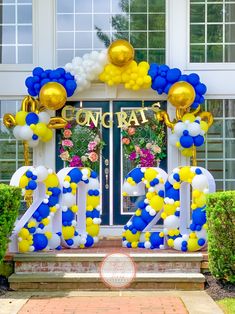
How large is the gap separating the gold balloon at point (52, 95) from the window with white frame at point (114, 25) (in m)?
1.08

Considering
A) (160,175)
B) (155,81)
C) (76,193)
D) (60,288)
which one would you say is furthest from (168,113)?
(60,288)

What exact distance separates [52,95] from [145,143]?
1783mm

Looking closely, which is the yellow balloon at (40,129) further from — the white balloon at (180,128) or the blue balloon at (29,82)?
the white balloon at (180,128)

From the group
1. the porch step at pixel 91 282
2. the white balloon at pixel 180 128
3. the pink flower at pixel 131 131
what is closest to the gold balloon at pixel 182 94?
the white balloon at pixel 180 128

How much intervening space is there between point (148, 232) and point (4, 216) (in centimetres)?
244

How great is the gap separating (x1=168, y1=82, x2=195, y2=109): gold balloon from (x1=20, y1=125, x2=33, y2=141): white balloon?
2.27 metres

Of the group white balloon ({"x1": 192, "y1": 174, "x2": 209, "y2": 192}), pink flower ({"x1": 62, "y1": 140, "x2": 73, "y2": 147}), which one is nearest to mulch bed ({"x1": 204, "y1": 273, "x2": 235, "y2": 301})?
white balloon ({"x1": 192, "y1": 174, "x2": 209, "y2": 192})

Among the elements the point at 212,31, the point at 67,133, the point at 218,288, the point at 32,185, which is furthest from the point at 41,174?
the point at 212,31

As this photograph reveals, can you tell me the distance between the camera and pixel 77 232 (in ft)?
28.4

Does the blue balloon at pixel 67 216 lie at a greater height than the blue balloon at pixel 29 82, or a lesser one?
lesser

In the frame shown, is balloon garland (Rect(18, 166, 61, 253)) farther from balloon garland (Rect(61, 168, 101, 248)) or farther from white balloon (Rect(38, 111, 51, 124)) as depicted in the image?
white balloon (Rect(38, 111, 51, 124))

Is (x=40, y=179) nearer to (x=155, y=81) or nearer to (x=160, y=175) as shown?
(x=160, y=175)

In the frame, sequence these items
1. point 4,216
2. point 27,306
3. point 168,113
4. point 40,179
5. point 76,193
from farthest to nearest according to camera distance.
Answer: point 168,113 → point 76,193 → point 40,179 → point 4,216 → point 27,306

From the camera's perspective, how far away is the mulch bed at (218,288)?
710cm
